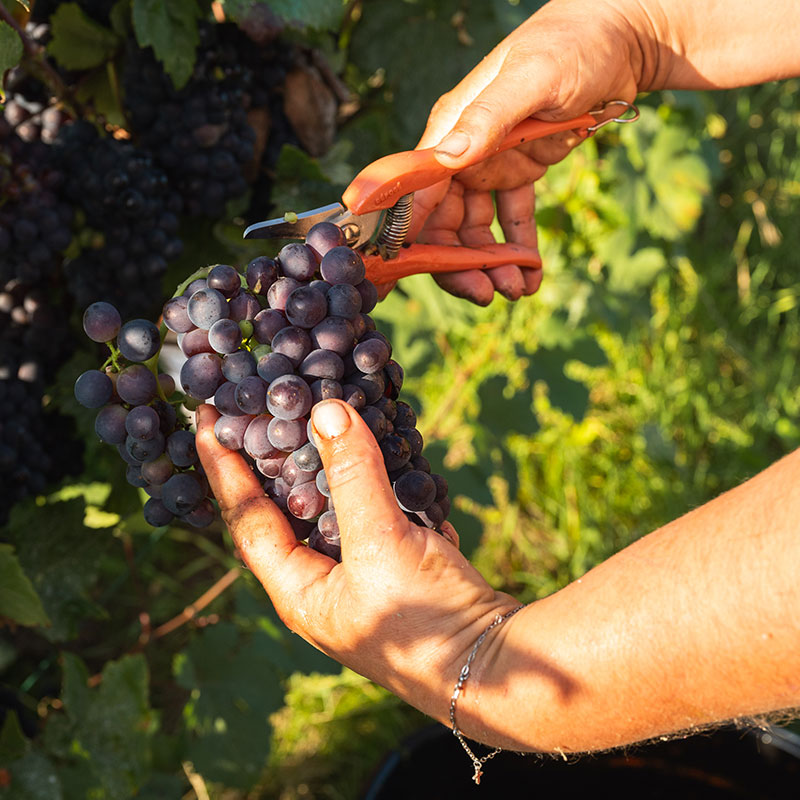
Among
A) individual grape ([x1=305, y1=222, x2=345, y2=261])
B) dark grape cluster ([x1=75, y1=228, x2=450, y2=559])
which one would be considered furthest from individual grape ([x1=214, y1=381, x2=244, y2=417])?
individual grape ([x1=305, y1=222, x2=345, y2=261])

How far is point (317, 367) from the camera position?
1020 millimetres

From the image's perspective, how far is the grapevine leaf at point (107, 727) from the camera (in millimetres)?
1630

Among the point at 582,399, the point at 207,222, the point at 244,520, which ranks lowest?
the point at 582,399

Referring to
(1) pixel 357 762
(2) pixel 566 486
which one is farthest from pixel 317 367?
Result: (2) pixel 566 486

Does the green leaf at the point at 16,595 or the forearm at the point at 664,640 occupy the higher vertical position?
the green leaf at the point at 16,595

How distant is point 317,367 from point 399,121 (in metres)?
1.22

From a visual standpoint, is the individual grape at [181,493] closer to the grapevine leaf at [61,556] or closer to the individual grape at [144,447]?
the individual grape at [144,447]

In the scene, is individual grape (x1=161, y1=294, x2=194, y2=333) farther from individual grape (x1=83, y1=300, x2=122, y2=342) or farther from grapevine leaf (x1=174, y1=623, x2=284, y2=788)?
grapevine leaf (x1=174, y1=623, x2=284, y2=788)

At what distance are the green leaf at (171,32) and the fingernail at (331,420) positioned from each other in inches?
32.0

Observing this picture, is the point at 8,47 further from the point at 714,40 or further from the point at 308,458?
the point at 714,40

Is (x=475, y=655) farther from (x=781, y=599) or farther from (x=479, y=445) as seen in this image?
(x=479, y=445)

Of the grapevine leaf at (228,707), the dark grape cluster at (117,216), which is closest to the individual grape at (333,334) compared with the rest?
the dark grape cluster at (117,216)

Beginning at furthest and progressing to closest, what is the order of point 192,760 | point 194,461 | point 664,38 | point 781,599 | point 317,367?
point 192,760 → point 664,38 → point 194,461 → point 317,367 → point 781,599

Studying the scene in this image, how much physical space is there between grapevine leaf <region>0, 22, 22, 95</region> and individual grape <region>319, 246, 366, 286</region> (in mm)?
570
